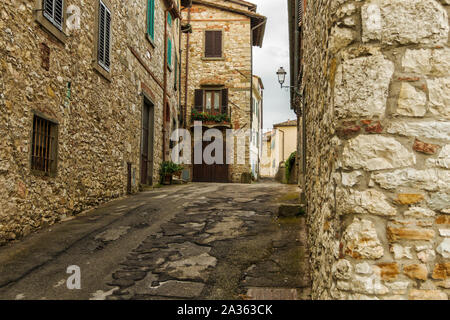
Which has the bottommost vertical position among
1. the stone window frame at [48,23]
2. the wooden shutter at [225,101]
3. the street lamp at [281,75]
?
the stone window frame at [48,23]

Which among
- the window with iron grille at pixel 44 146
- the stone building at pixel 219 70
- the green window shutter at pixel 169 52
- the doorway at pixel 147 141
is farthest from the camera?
the stone building at pixel 219 70

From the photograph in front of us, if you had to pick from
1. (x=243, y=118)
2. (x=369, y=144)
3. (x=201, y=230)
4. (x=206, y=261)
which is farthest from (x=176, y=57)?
(x=369, y=144)

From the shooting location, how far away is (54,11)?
19.0 feet

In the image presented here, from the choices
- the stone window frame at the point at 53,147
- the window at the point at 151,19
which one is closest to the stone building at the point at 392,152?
the stone window frame at the point at 53,147

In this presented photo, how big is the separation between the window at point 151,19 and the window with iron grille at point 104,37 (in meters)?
2.77

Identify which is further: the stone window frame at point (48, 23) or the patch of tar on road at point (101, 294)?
the stone window frame at point (48, 23)

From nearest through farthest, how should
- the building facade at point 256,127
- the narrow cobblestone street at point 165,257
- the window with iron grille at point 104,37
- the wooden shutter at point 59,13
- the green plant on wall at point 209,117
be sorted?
the narrow cobblestone street at point 165,257 → the wooden shutter at point 59,13 → the window with iron grille at point 104,37 → the green plant on wall at point 209,117 → the building facade at point 256,127

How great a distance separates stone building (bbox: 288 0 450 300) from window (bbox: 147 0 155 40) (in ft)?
29.8

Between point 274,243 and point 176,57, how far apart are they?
11.5 m

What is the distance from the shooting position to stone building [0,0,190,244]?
4.84 metres

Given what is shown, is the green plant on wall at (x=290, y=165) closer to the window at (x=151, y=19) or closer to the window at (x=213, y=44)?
the window at (x=213, y=44)

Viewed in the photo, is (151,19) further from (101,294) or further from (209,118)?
(101,294)

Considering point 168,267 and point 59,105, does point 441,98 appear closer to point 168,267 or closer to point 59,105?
point 168,267

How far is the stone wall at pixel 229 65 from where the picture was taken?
17344mm
